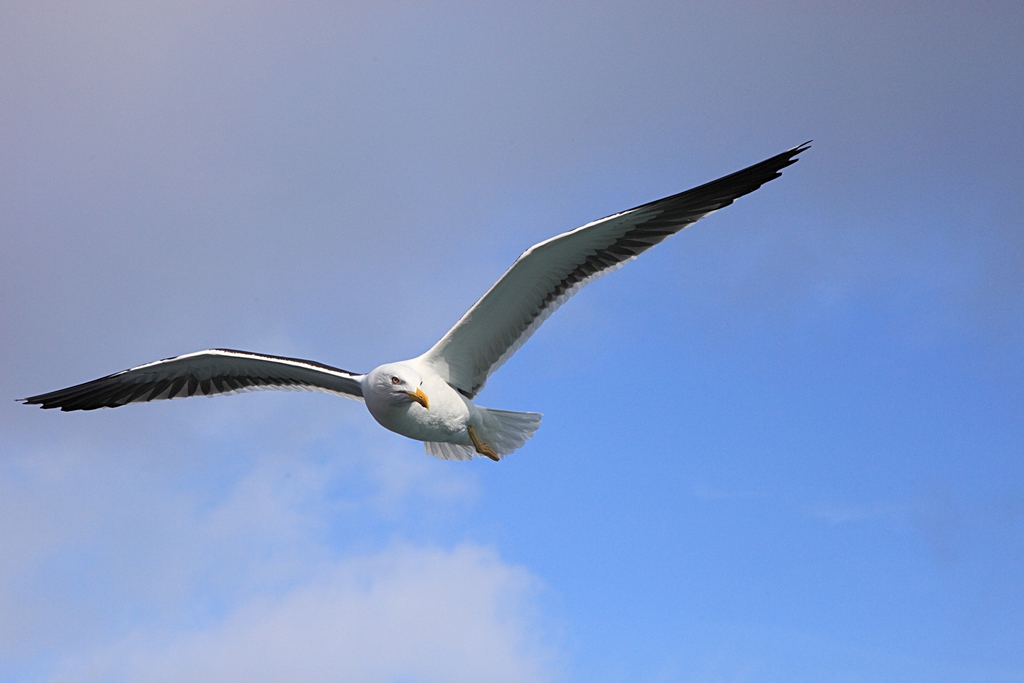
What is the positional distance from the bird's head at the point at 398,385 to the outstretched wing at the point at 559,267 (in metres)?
0.88

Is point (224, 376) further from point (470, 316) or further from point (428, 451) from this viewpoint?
point (470, 316)

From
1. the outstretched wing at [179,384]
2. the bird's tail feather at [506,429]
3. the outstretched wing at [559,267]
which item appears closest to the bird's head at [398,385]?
the outstretched wing at [559,267]

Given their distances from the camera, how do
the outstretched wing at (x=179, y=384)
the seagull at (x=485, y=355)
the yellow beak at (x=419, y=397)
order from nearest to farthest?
the yellow beak at (x=419, y=397)
the seagull at (x=485, y=355)
the outstretched wing at (x=179, y=384)

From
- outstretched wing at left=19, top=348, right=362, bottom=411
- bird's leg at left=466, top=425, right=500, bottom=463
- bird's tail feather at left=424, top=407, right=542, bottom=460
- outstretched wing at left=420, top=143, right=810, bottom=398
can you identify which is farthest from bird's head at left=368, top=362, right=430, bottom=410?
outstretched wing at left=19, top=348, right=362, bottom=411

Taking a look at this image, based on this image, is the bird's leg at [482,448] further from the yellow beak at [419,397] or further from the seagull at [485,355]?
the yellow beak at [419,397]

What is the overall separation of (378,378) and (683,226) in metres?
3.81

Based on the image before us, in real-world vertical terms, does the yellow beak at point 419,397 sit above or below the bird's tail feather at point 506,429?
below

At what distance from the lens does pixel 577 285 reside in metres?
10.6

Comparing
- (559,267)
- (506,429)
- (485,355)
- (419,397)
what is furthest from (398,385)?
(559,267)

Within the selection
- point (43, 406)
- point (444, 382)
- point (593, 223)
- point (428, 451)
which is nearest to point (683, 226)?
point (593, 223)

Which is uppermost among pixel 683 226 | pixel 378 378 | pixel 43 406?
pixel 683 226

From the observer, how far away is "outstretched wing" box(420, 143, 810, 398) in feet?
32.8

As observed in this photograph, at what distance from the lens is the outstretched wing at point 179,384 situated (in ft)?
39.4

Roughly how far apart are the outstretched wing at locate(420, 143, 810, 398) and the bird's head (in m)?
0.88
